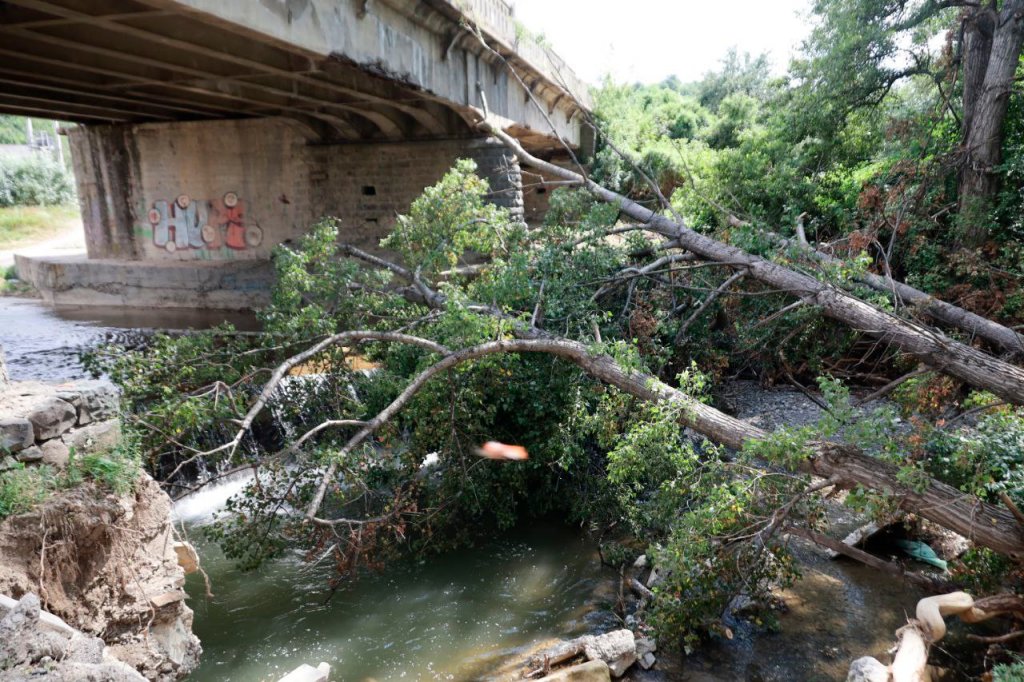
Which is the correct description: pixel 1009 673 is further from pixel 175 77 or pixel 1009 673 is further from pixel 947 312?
pixel 175 77

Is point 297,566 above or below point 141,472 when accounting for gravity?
below

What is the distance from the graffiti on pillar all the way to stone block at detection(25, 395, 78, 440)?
13970mm

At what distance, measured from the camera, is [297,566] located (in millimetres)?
7301

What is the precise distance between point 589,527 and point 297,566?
3.54 m

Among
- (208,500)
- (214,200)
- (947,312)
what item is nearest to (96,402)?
(208,500)

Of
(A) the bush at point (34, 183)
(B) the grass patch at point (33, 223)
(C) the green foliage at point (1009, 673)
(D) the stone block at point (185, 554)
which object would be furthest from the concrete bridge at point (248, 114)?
(A) the bush at point (34, 183)

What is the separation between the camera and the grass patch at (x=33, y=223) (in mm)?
28578

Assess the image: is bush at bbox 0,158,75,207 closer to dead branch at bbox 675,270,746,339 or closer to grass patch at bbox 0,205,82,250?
grass patch at bbox 0,205,82,250

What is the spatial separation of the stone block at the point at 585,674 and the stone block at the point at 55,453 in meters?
4.01

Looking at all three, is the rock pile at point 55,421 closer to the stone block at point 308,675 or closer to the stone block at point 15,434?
the stone block at point 15,434

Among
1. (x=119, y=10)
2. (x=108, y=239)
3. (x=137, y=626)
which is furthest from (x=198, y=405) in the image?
(x=108, y=239)

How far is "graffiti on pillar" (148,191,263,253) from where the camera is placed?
697 inches

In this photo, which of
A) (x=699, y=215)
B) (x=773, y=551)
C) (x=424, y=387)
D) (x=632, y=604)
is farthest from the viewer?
(x=699, y=215)

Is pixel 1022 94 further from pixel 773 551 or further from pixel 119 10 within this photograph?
pixel 119 10
